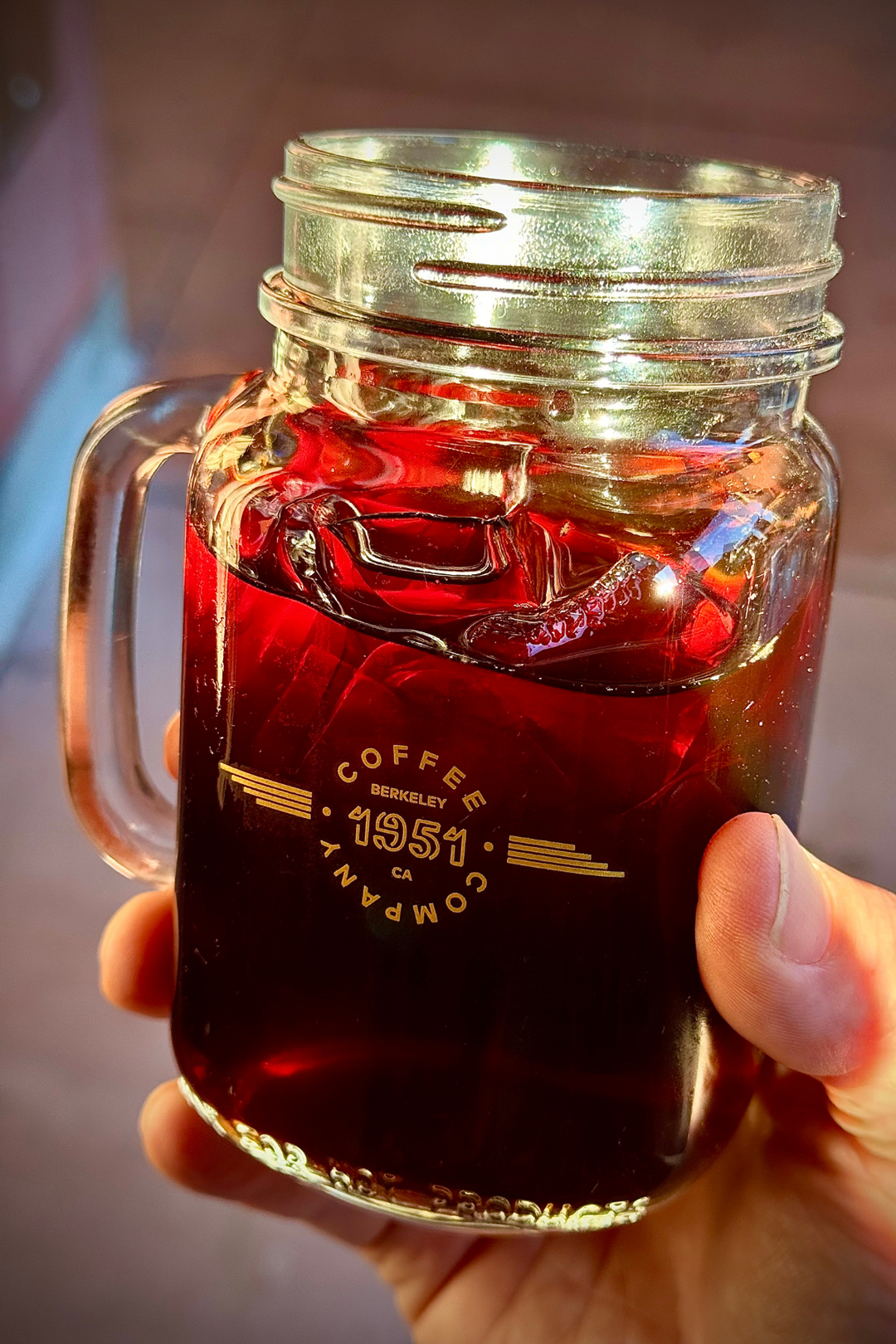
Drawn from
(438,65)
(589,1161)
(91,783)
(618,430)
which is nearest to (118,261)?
(438,65)

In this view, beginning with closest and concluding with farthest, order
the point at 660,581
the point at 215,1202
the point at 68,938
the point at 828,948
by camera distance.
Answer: the point at 660,581, the point at 828,948, the point at 215,1202, the point at 68,938

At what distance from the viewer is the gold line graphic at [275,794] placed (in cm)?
45

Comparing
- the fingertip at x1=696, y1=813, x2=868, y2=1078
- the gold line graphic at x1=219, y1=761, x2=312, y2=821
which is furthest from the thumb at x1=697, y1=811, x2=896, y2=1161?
the gold line graphic at x1=219, y1=761, x2=312, y2=821

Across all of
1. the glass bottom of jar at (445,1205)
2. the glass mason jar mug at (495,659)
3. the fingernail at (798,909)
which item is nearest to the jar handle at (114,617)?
the glass mason jar mug at (495,659)

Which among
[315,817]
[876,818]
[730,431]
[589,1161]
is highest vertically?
[730,431]

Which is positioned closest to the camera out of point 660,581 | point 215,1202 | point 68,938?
point 660,581

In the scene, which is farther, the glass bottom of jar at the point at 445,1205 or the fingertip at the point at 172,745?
the fingertip at the point at 172,745

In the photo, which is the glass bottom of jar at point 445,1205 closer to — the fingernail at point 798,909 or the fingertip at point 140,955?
the fingernail at point 798,909

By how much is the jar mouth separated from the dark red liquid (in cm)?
7

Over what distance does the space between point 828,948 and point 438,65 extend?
20.7 inches

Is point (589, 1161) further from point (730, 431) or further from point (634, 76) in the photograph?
point (634, 76)

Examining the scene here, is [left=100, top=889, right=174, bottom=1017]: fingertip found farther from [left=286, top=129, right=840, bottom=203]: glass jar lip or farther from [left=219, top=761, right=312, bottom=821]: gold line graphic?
[left=286, top=129, right=840, bottom=203]: glass jar lip

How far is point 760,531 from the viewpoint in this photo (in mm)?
438

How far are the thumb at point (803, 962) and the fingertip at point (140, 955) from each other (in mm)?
318
